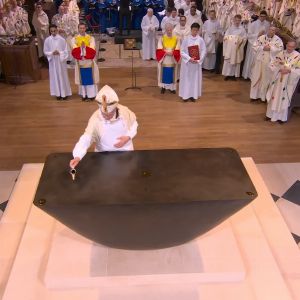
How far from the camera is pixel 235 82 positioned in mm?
8664

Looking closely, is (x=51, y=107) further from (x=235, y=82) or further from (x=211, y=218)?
(x=211, y=218)

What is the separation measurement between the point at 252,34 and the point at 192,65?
1.99m

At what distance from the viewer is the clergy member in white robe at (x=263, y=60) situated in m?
7.19

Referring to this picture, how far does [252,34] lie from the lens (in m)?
8.67

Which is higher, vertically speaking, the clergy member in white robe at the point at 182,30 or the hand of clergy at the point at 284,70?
the clergy member in white robe at the point at 182,30

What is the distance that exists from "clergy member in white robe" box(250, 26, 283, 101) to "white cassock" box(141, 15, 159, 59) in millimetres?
3363

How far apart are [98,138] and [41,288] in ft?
4.53

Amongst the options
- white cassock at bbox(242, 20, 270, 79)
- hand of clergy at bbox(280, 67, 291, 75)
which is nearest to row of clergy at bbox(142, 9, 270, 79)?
white cassock at bbox(242, 20, 270, 79)

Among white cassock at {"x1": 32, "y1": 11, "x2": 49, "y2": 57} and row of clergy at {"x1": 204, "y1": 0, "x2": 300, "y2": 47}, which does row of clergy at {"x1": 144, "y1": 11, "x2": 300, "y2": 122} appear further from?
white cassock at {"x1": 32, "y1": 11, "x2": 49, "y2": 57}

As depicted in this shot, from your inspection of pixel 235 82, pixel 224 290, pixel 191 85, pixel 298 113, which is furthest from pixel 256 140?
pixel 224 290

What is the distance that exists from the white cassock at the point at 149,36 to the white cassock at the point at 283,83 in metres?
4.23

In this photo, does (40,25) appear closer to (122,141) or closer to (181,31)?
(181,31)

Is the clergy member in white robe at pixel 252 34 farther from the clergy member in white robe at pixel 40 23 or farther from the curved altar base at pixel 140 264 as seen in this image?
the curved altar base at pixel 140 264

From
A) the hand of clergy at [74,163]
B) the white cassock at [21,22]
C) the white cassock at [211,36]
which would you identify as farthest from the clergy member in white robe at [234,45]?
the hand of clergy at [74,163]
